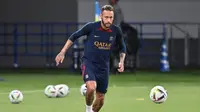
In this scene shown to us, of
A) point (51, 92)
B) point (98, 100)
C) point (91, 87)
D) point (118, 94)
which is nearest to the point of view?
point (91, 87)

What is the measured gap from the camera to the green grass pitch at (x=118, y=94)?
13539 millimetres

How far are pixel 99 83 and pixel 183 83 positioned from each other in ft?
35.0

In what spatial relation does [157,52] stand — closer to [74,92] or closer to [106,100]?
[74,92]

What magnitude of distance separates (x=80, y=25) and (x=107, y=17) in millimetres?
20415

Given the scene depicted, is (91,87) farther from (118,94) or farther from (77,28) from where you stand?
(77,28)

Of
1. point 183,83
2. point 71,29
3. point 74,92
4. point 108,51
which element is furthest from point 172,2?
point 108,51

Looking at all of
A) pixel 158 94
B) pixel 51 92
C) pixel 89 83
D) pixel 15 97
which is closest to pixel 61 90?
pixel 51 92

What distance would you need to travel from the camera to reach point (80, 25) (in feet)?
102

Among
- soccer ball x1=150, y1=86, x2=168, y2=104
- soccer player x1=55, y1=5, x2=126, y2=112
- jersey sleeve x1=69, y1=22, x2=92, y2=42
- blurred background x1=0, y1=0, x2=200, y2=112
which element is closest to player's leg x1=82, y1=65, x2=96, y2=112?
soccer player x1=55, y1=5, x2=126, y2=112

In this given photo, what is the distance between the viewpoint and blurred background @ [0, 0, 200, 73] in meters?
31.2

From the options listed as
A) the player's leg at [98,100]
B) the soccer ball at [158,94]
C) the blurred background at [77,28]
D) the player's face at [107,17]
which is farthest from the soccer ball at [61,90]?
the blurred background at [77,28]

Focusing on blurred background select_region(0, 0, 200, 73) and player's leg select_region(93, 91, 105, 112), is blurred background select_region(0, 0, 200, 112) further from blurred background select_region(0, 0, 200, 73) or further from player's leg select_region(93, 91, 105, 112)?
player's leg select_region(93, 91, 105, 112)

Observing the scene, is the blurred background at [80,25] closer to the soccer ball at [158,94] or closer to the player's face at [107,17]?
the soccer ball at [158,94]

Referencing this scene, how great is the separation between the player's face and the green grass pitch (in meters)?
2.80
